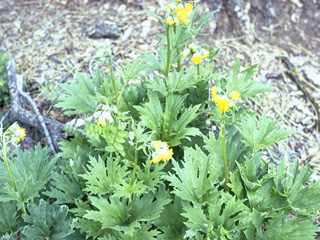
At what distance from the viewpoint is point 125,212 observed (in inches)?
89.7

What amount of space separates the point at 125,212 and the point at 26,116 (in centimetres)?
172

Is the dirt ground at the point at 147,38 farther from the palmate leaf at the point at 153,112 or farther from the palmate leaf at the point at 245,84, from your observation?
the palmate leaf at the point at 153,112

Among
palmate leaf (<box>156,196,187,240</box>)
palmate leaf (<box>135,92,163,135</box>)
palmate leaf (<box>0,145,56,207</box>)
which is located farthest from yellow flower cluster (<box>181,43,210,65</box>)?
palmate leaf (<box>0,145,56,207</box>)

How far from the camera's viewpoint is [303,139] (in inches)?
139

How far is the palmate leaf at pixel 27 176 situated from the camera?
2.34 metres

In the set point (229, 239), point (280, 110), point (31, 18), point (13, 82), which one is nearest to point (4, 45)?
point (31, 18)

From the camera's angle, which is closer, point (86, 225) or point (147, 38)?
point (86, 225)

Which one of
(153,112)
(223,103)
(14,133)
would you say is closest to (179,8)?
(153,112)

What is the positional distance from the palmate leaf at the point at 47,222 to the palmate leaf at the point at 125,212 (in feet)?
0.66

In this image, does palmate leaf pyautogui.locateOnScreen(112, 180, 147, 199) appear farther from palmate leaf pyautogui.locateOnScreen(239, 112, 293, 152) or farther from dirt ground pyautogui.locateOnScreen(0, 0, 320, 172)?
dirt ground pyautogui.locateOnScreen(0, 0, 320, 172)

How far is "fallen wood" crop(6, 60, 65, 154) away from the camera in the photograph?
333 centimetres

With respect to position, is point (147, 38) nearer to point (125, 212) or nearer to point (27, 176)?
point (27, 176)

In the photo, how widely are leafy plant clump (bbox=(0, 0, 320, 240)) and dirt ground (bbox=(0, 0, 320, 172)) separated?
1.20 meters

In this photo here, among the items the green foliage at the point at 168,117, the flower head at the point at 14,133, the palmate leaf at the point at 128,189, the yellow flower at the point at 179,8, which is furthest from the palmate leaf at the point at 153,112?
the flower head at the point at 14,133
